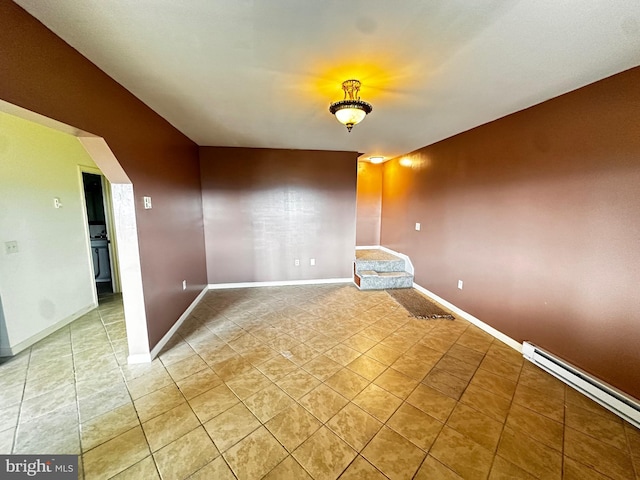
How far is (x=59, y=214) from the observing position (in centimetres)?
290

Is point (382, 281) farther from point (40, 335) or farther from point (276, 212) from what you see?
point (40, 335)

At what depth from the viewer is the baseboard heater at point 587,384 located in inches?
64.8

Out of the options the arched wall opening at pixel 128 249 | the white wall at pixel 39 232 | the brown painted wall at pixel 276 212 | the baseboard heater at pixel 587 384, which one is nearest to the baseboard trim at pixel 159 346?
the arched wall opening at pixel 128 249

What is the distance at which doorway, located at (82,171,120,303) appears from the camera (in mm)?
3820

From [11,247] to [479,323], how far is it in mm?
5256

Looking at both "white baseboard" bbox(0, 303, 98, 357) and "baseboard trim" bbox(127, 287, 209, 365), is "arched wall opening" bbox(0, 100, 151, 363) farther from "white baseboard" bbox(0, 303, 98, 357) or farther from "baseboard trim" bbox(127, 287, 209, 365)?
"white baseboard" bbox(0, 303, 98, 357)

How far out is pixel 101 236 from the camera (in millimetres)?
4098

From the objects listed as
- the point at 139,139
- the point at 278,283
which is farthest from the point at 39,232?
the point at 278,283

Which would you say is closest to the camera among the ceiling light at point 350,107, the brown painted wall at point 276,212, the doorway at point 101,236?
the ceiling light at point 350,107

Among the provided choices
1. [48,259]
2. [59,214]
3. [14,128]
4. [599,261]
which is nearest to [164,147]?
[14,128]

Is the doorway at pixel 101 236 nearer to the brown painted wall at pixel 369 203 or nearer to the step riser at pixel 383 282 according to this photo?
the step riser at pixel 383 282

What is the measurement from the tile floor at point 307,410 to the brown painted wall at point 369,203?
3.31m

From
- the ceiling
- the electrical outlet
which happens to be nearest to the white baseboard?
the electrical outlet

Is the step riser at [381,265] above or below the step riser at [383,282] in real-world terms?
above
